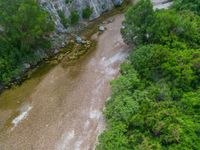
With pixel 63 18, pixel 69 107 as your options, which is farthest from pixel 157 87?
pixel 63 18

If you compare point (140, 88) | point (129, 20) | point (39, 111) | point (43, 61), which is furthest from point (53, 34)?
point (140, 88)

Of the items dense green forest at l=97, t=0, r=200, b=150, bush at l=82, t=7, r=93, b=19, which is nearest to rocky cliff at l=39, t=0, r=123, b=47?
bush at l=82, t=7, r=93, b=19

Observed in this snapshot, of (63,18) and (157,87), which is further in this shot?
(63,18)

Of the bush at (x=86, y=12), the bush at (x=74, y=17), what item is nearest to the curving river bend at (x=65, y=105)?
the bush at (x=74, y=17)

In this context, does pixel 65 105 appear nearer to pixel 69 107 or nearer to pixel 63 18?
pixel 69 107

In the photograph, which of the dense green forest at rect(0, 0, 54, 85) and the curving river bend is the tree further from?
the dense green forest at rect(0, 0, 54, 85)

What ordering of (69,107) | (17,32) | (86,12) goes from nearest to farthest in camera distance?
(69,107), (17,32), (86,12)

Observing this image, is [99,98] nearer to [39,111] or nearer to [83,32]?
[39,111]
